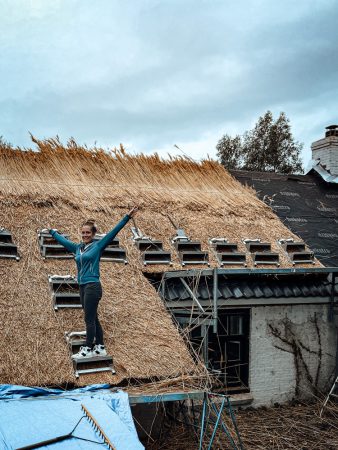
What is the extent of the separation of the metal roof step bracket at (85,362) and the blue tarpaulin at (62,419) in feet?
1.87

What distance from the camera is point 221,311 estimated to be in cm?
866

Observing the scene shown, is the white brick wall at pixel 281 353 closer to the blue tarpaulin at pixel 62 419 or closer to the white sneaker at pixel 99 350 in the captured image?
the white sneaker at pixel 99 350

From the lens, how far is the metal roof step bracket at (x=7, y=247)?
23.6 feet

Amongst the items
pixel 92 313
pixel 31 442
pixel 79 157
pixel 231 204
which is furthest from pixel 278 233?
pixel 31 442

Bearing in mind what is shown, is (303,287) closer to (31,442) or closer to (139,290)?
(139,290)

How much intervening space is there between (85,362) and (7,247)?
243cm

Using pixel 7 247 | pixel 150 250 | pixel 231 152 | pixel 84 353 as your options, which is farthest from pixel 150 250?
pixel 231 152

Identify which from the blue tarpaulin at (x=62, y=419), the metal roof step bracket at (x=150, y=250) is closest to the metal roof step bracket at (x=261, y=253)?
the metal roof step bracket at (x=150, y=250)

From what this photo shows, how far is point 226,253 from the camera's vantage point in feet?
28.9

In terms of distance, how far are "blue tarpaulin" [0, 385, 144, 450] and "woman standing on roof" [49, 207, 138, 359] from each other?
2.58 ft

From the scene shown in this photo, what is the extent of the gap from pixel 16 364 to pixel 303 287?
18.7 ft

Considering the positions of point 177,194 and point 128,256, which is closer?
point 128,256

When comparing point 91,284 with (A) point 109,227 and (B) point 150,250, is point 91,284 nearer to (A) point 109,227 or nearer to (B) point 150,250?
(B) point 150,250

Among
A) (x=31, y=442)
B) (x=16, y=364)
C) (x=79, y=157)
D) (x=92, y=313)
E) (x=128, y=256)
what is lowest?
(x=31, y=442)
